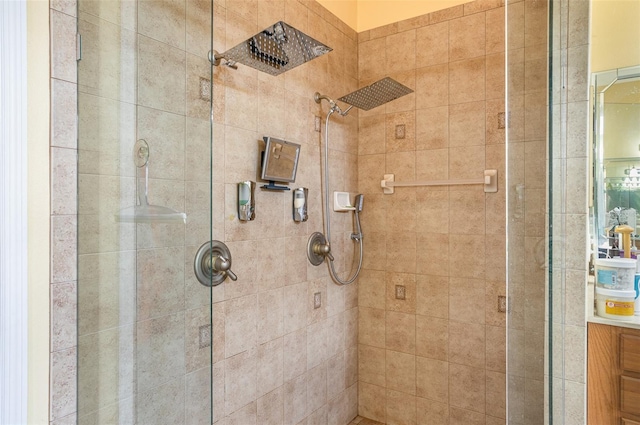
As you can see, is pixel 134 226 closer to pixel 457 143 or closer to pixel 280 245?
pixel 280 245

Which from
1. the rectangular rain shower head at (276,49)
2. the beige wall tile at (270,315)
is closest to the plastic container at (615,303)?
the rectangular rain shower head at (276,49)

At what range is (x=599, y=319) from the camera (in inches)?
43.8

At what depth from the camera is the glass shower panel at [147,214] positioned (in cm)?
90

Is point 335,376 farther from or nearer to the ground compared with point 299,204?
nearer to the ground

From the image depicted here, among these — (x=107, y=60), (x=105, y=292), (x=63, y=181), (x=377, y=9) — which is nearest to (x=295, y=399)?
(x=105, y=292)

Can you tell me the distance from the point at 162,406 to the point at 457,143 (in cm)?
198

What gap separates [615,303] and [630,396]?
0.84ft

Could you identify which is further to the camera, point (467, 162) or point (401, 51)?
point (401, 51)

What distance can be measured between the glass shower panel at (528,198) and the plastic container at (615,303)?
32 cm

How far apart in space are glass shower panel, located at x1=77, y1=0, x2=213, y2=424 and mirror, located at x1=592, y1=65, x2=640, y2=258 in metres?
1.08

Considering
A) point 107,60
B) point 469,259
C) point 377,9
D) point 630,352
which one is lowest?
point 630,352

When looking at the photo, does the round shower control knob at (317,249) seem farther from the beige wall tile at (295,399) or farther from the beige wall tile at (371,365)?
the beige wall tile at (371,365)

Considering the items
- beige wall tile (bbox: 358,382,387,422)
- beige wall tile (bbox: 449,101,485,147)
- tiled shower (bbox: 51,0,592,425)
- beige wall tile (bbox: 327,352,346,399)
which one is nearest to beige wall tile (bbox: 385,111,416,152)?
tiled shower (bbox: 51,0,592,425)

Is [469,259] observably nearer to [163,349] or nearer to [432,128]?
[432,128]
